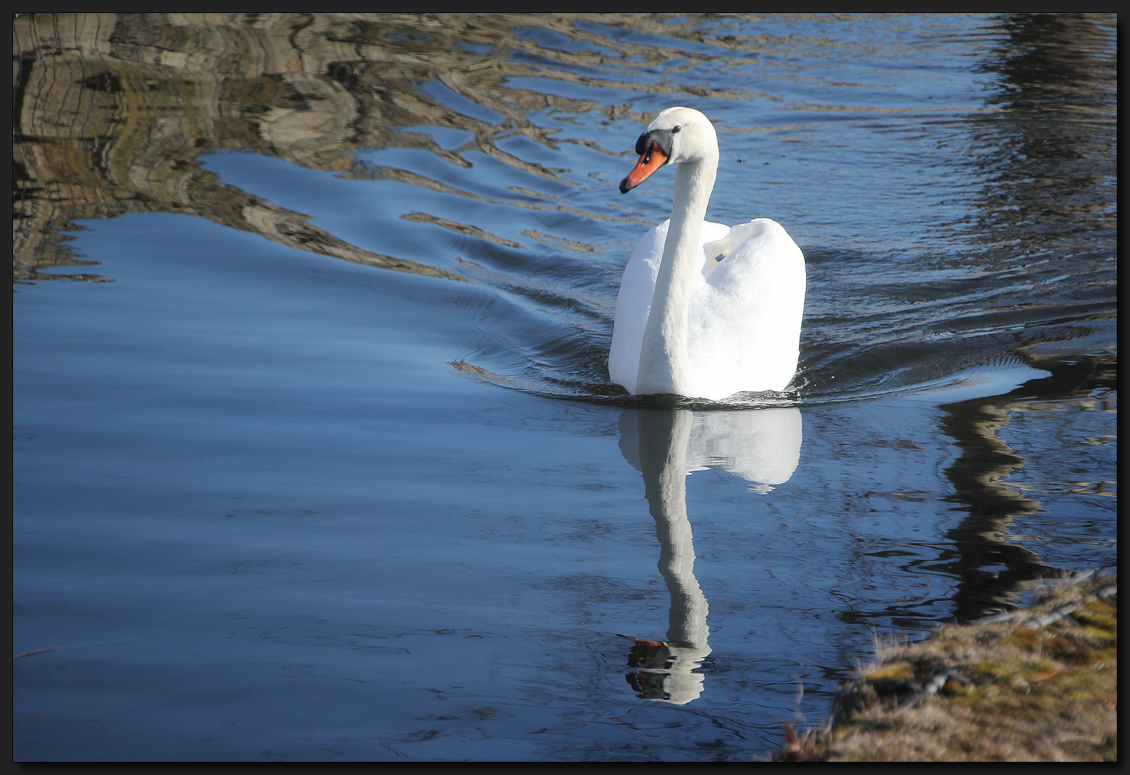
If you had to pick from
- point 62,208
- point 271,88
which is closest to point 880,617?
point 62,208

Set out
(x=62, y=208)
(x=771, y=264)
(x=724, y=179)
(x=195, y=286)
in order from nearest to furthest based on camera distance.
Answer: (x=771, y=264), (x=195, y=286), (x=62, y=208), (x=724, y=179)

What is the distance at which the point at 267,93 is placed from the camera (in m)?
11.6

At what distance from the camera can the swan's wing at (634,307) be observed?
221 inches

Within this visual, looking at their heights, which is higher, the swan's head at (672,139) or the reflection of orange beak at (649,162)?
the swan's head at (672,139)

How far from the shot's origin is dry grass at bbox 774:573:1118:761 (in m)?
2.63

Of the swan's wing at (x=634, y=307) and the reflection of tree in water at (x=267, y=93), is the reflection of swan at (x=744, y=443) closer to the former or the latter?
the swan's wing at (x=634, y=307)

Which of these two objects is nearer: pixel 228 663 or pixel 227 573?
pixel 228 663

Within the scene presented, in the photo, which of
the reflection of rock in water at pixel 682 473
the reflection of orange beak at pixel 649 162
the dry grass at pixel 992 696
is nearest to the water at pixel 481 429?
the reflection of rock in water at pixel 682 473

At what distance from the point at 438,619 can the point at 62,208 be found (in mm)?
6269

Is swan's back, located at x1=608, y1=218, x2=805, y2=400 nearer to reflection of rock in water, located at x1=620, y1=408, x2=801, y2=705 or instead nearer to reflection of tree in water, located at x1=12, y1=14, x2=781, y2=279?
reflection of rock in water, located at x1=620, y1=408, x2=801, y2=705

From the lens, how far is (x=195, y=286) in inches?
267

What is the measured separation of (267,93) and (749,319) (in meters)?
8.24

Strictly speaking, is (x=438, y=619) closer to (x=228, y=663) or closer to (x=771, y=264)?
(x=228, y=663)

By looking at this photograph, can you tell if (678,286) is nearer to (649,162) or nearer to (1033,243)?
(649,162)
